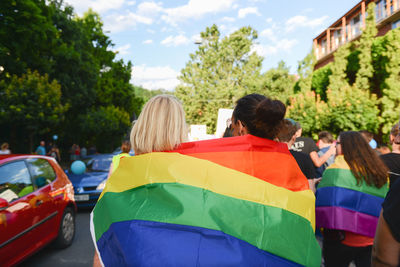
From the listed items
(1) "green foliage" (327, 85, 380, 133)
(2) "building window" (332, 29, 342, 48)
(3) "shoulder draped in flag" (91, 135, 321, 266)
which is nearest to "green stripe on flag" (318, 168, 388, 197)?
(3) "shoulder draped in flag" (91, 135, 321, 266)

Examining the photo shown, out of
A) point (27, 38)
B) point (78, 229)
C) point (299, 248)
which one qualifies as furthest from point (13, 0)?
point (299, 248)

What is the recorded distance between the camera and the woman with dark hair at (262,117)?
2.03 metres

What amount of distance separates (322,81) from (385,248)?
2492 centimetres

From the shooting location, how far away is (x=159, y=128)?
1955 millimetres

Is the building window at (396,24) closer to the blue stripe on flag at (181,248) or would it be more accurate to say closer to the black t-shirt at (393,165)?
the black t-shirt at (393,165)

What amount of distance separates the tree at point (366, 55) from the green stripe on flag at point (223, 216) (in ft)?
63.7

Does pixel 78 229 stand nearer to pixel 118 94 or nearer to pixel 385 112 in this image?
pixel 385 112

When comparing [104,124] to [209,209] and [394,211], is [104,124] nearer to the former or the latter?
[209,209]

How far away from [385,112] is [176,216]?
16848mm

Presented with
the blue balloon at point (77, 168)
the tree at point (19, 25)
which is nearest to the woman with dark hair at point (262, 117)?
the blue balloon at point (77, 168)

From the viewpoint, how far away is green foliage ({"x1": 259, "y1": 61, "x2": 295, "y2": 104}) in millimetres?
31669

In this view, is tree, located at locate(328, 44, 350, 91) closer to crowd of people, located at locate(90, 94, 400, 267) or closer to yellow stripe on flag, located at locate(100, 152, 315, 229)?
crowd of people, located at locate(90, 94, 400, 267)

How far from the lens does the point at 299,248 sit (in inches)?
69.4

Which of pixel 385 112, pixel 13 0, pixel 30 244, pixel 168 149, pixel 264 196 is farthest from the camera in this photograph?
pixel 385 112
